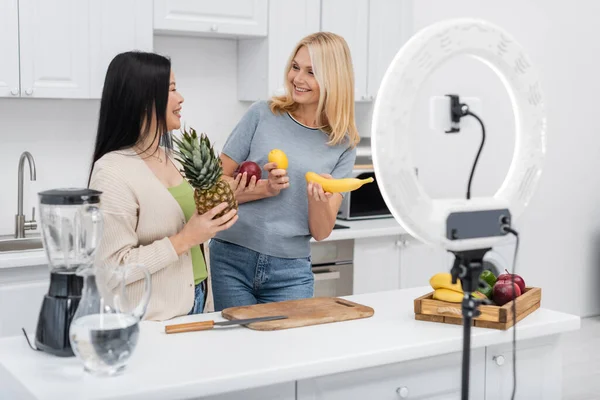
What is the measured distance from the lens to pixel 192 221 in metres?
2.14

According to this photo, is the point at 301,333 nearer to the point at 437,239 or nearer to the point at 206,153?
the point at 206,153

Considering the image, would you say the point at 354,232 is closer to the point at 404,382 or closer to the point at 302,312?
the point at 302,312

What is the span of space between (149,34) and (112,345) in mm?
2386

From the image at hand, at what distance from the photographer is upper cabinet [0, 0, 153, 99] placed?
3434mm

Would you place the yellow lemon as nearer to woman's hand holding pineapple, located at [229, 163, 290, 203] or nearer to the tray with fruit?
woman's hand holding pineapple, located at [229, 163, 290, 203]

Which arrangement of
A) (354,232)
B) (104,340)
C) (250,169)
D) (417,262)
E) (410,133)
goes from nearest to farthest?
(410,133) < (104,340) < (250,169) < (354,232) < (417,262)

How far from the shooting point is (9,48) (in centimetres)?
342

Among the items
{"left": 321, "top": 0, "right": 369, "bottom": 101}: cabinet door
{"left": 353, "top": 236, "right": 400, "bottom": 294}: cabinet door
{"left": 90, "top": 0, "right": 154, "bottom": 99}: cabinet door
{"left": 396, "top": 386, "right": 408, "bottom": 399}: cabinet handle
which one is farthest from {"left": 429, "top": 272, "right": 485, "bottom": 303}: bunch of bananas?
{"left": 321, "top": 0, "right": 369, "bottom": 101}: cabinet door

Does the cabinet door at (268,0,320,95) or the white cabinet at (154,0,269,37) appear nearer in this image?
the white cabinet at (154,0,269,37)

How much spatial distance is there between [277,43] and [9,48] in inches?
52.0

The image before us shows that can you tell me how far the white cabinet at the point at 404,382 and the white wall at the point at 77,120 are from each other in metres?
2.35

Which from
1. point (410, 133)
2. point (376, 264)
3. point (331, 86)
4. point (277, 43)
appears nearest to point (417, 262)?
point (376, 264)

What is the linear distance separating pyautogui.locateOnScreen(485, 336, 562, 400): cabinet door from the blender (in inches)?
41.8

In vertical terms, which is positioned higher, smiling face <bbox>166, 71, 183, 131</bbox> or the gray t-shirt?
smiling face <bbox>166, 71, 183, 131</bbox>
